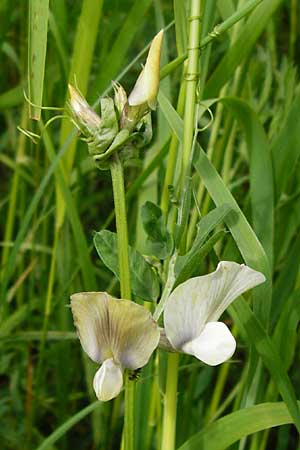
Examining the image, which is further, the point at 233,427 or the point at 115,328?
the point at 233,427

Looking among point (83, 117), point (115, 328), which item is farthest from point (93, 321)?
point (83, 117)

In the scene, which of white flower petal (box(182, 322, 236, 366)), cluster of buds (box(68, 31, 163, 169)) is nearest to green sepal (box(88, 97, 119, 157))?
cluster of buds (box(68, 31, 163, 169))

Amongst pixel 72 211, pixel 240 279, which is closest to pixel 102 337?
pixel 240 279

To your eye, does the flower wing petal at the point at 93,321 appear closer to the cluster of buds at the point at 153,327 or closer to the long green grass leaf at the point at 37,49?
the cluster of buds at the point at 153,327

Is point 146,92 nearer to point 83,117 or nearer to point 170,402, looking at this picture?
point 83,117

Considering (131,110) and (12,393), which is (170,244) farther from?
(12,393)

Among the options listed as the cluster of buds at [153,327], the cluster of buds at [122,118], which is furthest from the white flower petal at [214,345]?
the cluster of buds at [122,118]
